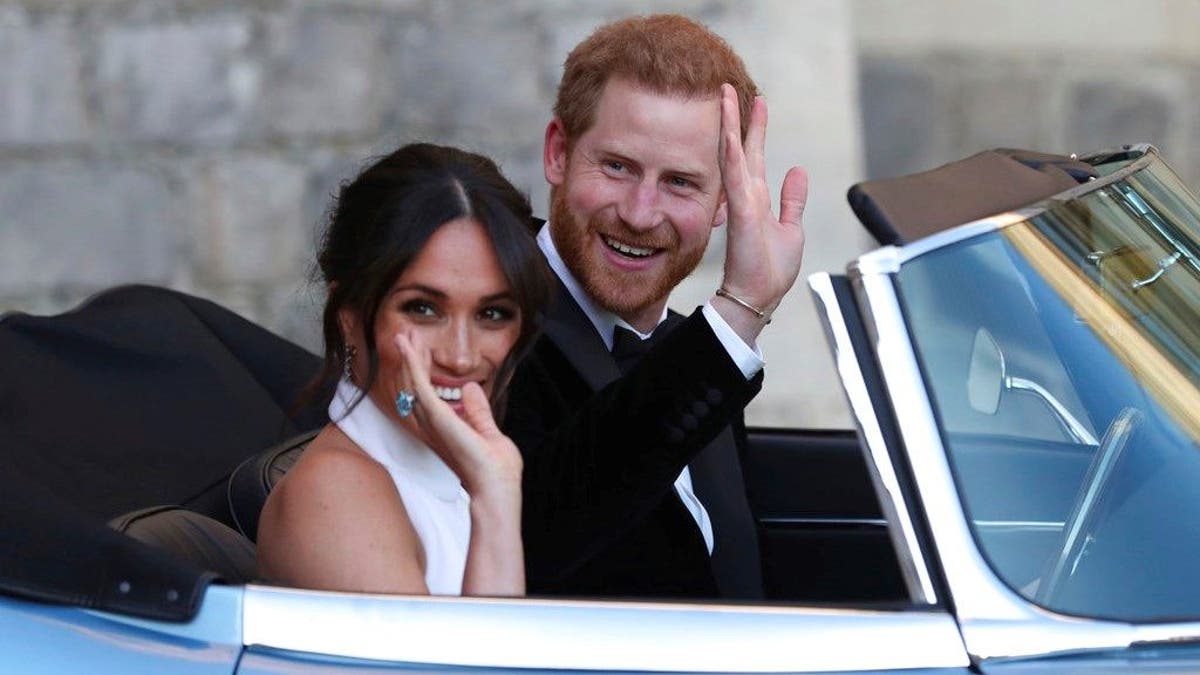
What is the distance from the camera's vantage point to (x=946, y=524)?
2096 millimetres

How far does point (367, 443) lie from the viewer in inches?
95.6

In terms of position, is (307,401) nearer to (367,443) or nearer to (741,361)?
(367,443)

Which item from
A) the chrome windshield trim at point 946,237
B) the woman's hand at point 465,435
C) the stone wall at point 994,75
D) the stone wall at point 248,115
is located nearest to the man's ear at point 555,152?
the woman's hand at point 465,435

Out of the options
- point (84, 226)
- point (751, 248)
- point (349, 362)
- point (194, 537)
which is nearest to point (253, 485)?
point (194, 537)

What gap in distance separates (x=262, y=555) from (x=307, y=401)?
0.92 feet

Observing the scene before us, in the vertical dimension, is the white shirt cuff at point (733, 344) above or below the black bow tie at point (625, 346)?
above

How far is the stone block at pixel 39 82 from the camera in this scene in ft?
19.0

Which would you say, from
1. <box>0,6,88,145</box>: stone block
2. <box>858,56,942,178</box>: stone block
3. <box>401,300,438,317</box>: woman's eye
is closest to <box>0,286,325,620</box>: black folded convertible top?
<box>401,300,438,317</box>: woman's eye

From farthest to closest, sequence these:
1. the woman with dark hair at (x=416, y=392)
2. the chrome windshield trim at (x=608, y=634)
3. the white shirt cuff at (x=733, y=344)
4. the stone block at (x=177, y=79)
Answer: the stone block at (x=177, y=79) → the white shirt cuff at (x=733, y=344) → the woman with dark hair at (x=416, y=392) → the chrome windshield trim at (x=608, y=634)

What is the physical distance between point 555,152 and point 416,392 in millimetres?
905

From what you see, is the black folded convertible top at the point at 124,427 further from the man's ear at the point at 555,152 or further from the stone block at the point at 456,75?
the stone block at the point at 456,75

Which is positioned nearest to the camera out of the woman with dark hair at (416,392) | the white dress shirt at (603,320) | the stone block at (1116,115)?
the woman with dark hair at (416,392)

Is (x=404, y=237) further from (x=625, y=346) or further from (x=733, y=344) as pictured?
(x=625, y=346)

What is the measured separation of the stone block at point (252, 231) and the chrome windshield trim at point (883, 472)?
3927 millimetres
